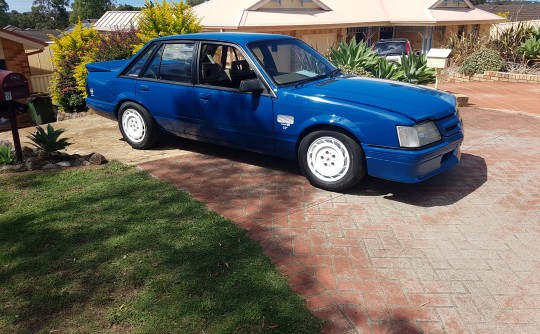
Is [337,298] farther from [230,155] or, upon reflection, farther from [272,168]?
[230,155]

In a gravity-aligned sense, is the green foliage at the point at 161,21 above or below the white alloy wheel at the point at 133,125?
above

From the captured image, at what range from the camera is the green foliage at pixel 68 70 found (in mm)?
12094

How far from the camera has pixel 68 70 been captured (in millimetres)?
12234

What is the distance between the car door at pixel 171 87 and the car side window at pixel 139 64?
0.31ft

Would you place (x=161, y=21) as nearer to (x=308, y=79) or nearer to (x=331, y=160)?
(x=308, y=79)

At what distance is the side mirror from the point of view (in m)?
5.26

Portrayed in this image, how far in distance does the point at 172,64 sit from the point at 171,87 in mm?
337

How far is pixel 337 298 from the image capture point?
11.1 feet

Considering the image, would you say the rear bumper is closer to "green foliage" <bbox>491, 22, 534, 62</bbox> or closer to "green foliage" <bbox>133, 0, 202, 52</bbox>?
"green foliage" <bbox>133, 0, 202, 52</bbox>

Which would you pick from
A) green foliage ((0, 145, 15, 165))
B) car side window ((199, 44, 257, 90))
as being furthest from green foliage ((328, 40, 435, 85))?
green foliage ((0, 145, 15, 165))

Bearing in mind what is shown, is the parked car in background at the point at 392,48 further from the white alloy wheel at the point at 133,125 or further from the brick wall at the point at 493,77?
the white alloy wheel at the point at 133,125

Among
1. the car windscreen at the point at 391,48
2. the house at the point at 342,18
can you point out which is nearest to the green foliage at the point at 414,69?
the car windscreen at the point at 391,48

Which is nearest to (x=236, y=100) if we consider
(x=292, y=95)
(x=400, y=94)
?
(x=292, y=95)

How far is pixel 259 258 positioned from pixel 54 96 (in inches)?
412
